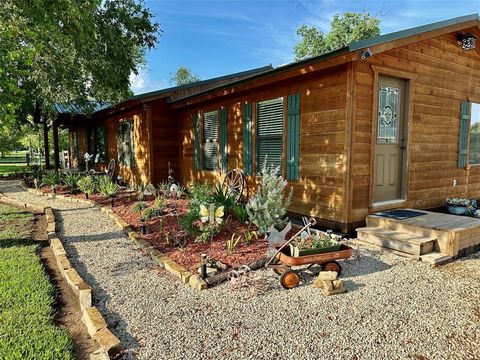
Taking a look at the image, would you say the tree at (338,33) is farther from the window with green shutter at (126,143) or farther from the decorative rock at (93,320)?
the decorative rock at (93,320)

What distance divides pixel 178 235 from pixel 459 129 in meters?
5.65

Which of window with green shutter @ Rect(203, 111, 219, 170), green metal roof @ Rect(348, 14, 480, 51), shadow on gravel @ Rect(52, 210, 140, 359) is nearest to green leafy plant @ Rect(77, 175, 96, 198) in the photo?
window with green shutter @ Rect(203, 111, 219, 170)

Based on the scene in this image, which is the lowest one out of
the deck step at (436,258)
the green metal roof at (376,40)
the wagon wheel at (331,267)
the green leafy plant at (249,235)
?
the deck step at (436,258)

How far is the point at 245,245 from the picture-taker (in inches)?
165

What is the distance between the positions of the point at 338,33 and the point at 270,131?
30133 millimetres

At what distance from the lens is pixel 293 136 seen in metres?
5.40

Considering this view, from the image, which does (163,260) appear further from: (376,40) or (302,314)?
(376,40)

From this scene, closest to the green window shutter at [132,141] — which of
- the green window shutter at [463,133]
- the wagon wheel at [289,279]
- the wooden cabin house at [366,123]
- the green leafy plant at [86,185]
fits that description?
the green leafy plant at [86,185]

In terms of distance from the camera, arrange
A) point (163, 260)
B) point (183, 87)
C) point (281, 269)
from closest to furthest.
Result: point (281, 269), point (163, 260), point (183, 87)

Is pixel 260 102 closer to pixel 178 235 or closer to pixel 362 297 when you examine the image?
pixel 178 235

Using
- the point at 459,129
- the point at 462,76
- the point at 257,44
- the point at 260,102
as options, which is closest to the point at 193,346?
the point at 260,102

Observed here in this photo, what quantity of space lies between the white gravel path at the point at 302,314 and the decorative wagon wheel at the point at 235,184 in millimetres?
2614

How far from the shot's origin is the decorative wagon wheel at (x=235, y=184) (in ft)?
20.4

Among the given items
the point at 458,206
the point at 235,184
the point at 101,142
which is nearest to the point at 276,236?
the point at 235,184
